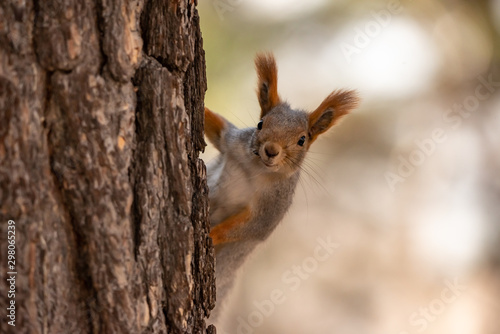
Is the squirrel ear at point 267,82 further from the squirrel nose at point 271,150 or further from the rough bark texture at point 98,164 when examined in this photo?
the rough bark texture at point 98,164

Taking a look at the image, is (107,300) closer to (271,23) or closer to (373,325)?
(271,23)

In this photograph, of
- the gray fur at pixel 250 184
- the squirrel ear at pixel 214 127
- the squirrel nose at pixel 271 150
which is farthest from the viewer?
the squirrel ear at pixel 214 127

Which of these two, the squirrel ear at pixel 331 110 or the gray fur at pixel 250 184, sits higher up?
the squirrel ear at pixel 331 110

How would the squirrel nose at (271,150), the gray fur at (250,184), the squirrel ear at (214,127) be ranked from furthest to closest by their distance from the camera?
the squirrel ear at (214,127), the gray fur at (250,184), the squirrel nose at (271,150)

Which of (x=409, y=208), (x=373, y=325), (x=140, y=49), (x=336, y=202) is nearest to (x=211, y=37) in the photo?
(x=336, y=202)

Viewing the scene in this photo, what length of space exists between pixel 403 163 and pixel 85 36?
4184mm

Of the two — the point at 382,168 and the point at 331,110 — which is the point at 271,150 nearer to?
the point at 331,110

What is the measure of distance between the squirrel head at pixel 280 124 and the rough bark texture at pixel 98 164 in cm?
91

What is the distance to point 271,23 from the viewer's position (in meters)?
4.49

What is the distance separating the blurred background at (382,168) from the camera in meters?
4.33

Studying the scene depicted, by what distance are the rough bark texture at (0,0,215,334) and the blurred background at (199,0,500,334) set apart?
9.09 ft

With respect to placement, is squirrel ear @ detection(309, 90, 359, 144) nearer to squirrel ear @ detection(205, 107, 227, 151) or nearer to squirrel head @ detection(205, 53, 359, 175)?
squirrel head @ detection(205, 53, 359, 175)

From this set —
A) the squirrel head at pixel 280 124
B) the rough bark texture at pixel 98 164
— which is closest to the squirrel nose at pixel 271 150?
the squirrel head at pixel 280 124

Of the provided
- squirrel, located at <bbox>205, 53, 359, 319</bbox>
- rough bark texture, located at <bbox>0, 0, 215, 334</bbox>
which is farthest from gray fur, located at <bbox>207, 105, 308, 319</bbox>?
rough bark texture, located at <bbox>0, 0, 215, 334</bbox>
